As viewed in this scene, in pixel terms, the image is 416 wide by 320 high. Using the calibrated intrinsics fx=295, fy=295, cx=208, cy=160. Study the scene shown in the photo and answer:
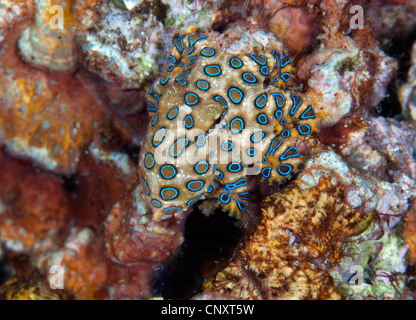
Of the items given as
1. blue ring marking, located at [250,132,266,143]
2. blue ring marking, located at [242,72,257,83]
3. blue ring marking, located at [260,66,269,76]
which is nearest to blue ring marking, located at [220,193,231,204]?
blue ring marking, located at [250,132,266,143]

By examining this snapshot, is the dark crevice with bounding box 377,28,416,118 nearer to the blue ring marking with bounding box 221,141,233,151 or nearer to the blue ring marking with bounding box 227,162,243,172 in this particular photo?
the blue ring marking with bounding box 227,162,243,172

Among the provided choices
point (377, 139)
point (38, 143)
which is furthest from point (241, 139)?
point (38, 143)

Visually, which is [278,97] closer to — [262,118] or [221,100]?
[262,118]

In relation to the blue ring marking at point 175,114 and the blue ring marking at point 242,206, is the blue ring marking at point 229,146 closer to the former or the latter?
the blue ring marking at point 175,114

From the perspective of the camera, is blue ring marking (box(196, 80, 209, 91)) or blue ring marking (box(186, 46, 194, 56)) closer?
blue ring marking (box(196, 80, 209, 91))

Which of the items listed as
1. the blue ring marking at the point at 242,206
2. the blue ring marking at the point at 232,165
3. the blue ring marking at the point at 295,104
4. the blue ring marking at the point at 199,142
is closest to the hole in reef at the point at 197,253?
the blue ring marking at the point at 242,206
